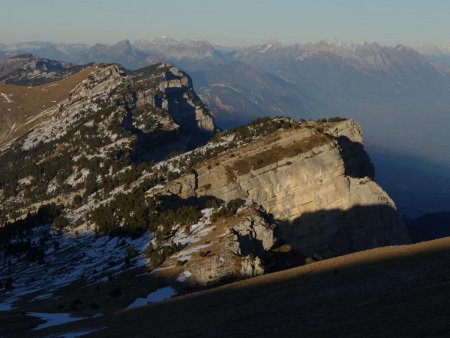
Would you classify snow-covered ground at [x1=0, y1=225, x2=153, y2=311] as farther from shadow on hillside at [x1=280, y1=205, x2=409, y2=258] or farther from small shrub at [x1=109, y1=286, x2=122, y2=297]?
shadow on hillside at [x1=280, y1=205, x2=409, y2=258]

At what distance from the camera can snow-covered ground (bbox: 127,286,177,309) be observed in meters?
67.4

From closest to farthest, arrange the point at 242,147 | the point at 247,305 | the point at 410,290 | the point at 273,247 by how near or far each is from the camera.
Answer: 1. the point at 410,290
2. the point at 247,305
3. the point at 273,247
4. the point at 242,147

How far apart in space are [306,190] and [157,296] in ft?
192

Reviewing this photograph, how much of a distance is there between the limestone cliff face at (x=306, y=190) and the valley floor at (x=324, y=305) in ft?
194

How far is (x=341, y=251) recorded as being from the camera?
120m

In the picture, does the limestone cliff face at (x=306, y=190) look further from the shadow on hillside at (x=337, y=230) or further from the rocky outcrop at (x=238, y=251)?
the rocky outcrop at (x=238, y=251)

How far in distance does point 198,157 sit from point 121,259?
145ft

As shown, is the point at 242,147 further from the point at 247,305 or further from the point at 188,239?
the point at 247,305

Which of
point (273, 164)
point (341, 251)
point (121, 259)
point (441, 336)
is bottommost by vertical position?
point (341, 251)

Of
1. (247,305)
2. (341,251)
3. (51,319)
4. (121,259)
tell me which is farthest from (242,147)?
(247,305)

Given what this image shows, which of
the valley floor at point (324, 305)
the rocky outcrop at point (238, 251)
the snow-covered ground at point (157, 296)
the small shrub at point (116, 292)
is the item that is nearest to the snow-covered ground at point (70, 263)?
the small shrub at point (116, 292)

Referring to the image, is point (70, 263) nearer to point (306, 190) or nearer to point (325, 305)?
point (306, 190)

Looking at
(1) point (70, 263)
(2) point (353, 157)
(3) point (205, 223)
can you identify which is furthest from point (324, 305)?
(2) point (353, 157)

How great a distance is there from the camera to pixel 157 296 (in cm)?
6956
